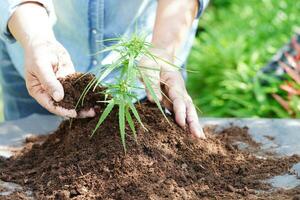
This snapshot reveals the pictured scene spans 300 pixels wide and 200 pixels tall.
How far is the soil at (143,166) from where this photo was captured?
6.33 ft

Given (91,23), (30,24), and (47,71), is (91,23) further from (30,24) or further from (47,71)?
(47,71)

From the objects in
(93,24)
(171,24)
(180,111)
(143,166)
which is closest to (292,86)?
(171,24)

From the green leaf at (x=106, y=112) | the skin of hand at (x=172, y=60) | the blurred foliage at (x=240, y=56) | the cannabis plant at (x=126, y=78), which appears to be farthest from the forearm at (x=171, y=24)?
the blurred foliage at (x=240, y=56)

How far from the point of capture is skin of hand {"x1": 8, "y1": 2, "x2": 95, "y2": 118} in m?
2.09

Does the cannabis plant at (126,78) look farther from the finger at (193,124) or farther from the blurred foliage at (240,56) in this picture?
the blurred foliage at (240,56)

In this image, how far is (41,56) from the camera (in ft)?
6.90

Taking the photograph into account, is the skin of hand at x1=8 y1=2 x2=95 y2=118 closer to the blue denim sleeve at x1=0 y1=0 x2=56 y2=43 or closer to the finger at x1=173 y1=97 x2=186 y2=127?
the blue denim sleeve at x1=0 y1=0 x2=56 y2=43

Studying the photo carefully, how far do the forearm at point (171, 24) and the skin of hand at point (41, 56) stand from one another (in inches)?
18.1

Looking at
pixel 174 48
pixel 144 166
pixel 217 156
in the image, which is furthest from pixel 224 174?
pixel 174 48

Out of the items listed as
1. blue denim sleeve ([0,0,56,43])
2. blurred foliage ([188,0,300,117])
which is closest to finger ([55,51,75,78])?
blue denim sleeve ([0,0,56,43])

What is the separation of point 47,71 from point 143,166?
1.43 ft

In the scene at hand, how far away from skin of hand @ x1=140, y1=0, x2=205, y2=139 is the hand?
0.93ft

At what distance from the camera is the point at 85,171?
6.56 ft

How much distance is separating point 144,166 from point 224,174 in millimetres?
278
